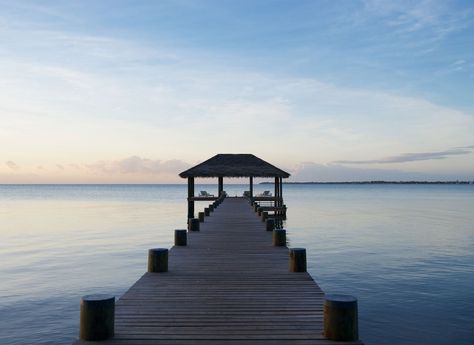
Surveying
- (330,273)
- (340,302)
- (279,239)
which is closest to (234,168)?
(330,273)

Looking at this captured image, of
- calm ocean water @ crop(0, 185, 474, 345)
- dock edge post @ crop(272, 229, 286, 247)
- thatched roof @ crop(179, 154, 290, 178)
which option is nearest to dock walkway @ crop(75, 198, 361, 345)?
dock edge post @ crop(272, 229, 286, 247)

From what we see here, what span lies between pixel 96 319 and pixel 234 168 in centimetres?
3066

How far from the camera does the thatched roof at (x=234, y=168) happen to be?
35.4m

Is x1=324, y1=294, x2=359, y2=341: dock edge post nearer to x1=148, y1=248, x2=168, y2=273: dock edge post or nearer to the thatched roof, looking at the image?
x1=148, y1=248, x2=168, y2=273: dock edge post

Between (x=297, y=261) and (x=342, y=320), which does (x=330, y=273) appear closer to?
(x=297, y=261)

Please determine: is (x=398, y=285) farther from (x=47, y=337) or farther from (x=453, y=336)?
(x=47, y=337)

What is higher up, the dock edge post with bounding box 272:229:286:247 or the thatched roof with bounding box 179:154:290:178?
the thatched roof with bounding box 179:154:290:178

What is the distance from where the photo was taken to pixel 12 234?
35.0m

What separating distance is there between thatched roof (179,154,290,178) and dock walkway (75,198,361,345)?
2324 centimetres

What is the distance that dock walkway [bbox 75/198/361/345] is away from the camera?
5.83 m

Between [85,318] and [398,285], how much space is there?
14.5 m

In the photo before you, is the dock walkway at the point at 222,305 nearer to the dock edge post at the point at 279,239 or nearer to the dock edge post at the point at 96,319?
the dock edge post at the point at 96,319

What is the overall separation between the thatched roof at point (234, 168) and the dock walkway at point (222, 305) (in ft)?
76.3

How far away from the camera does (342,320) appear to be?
5648 millimetres
